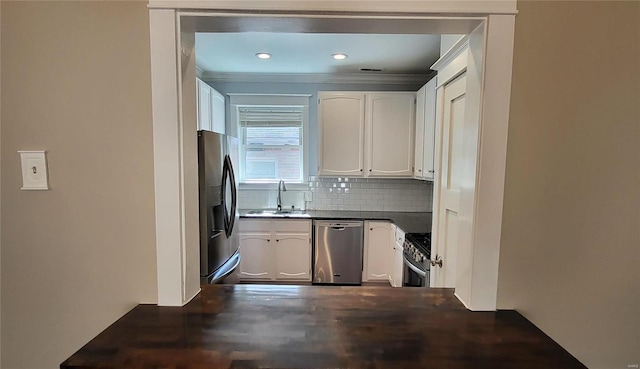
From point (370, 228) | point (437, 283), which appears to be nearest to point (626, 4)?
point (437, 283)

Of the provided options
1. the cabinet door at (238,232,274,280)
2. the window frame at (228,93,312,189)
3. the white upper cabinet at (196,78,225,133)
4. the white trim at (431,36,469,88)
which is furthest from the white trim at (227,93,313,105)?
the white trim at (431,36,469,88)

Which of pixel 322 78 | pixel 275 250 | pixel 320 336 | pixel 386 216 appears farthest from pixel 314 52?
pixel 320 336

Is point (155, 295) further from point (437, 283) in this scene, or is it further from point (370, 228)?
point (370, 228)

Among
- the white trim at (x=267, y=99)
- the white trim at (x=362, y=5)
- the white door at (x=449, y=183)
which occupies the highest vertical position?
the white trim at (x=267, y=99)

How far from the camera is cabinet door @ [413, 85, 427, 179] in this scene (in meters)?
3.22

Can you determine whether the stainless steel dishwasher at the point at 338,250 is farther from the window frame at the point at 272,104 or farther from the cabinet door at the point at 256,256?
the window frame at the point at 272,104

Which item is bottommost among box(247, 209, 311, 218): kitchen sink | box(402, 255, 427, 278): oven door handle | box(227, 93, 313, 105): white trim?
box(402, 255, 427, 278): oven door handle

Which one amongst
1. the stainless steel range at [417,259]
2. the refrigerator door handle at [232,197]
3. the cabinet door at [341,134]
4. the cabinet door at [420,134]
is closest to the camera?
the stainless steel range at [417,259]

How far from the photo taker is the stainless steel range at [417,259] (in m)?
2.03

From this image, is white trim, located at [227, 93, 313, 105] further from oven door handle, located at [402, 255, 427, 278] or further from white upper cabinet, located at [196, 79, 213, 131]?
oven door handle, located at [402, 255, 427, 278]

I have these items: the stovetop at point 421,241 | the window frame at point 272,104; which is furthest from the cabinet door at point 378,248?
the window frame at point 272,104

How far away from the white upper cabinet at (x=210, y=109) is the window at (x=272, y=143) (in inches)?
10.6

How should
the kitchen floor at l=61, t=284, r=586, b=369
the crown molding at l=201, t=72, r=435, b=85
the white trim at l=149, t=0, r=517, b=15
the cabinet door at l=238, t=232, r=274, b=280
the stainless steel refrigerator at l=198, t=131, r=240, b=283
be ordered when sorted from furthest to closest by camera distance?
the crown molding at l=201, t=72, r=435, b=85 < the cabinet door at l=238, t=232, r=274, b=280 < the stainless steel refrigerator at l=198, t=131, r=240, b=283 < the white trim at l=149, t=0, r=517, b=15 < the kitchen floor at l=61, t=284, r=586, b=369

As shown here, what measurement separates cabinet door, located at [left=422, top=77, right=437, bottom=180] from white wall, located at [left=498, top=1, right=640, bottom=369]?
189 centimetres
